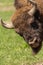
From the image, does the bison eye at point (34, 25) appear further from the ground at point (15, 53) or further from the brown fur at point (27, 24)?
the ground at point (15, 53)

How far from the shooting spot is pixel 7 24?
7723mm

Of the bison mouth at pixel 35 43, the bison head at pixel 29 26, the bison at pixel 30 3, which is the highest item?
the bison at pixel 30 3

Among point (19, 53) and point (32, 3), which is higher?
point (32, 3)

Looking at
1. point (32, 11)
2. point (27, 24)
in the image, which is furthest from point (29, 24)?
point (32, 11)

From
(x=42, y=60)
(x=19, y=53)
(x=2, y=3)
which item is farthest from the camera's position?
(x=2, y=3)

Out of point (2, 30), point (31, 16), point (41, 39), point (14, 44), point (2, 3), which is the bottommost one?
point (2, 3)

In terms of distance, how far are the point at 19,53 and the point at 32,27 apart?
298cm

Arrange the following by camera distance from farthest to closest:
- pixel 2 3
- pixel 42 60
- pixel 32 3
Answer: pixel 2 3
pixel 42 60
pixel 32 3

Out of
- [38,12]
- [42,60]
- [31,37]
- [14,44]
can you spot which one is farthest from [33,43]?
[14,44]

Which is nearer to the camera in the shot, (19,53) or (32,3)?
(32,3)

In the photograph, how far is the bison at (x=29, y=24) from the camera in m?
7.15

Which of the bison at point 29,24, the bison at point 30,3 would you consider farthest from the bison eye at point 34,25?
the bison at point 30,3

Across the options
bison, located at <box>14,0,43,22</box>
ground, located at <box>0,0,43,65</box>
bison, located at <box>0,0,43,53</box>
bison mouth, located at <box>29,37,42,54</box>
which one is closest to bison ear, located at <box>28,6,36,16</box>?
bison, located at <box>0,0,43,53</box>

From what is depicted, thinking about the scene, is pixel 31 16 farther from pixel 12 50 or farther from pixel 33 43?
pixel 12 50
